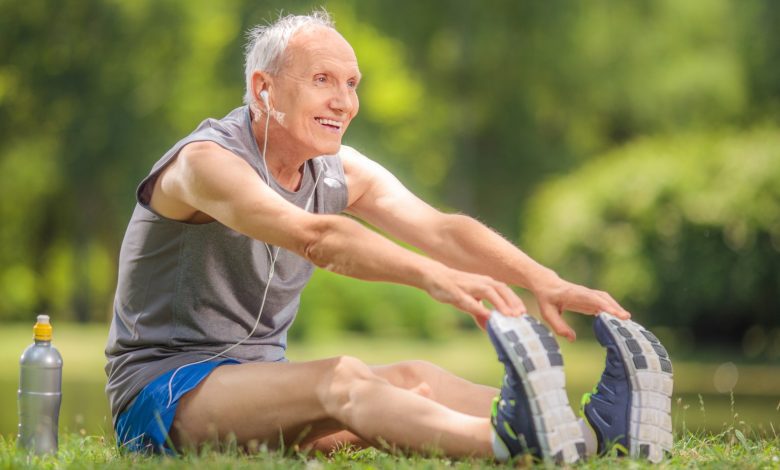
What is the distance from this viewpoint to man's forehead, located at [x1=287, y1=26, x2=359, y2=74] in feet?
14.4

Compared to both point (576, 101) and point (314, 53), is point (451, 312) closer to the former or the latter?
point (576, 101)

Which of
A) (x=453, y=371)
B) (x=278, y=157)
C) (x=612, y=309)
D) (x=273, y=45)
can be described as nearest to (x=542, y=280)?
(x=612, y=309)

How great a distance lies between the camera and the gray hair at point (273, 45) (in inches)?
175

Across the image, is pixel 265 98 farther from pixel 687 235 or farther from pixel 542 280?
pixel 687 235

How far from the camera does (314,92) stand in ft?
14.3

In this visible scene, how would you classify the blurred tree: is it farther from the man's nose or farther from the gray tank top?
the gray tank top

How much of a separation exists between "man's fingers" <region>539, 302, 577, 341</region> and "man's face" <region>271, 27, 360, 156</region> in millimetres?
937

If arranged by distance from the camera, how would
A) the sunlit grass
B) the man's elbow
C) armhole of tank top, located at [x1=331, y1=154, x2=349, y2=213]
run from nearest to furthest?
the man's elbow, armhole of tank top, located at [x1=331, y1=154, x2=349, y2=213], the sunlit grass

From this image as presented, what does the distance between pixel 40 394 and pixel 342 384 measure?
1.23 meters

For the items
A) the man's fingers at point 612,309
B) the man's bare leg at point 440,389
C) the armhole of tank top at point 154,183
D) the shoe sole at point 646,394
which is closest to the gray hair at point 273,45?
the armhole of tank top at point 154,183

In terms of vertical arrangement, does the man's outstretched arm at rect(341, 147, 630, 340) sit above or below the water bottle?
above

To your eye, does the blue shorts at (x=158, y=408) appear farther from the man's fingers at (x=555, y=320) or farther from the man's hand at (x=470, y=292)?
the man's fingers at (x=555, y=320)

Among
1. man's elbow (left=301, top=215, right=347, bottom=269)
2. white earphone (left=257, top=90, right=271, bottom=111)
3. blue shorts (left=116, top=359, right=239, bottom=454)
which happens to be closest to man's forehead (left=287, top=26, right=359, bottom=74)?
white earphone (left=257, top=90, right=271, bottom=111)

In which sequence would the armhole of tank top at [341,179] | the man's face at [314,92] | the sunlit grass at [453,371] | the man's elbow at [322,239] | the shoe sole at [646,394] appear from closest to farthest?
the man's elbow at [322,239]
the shoe sole at [646,394]
the man's face at [314,92]
the armhole of tank top at [341,179]
the sunlit grass at [453,371]
